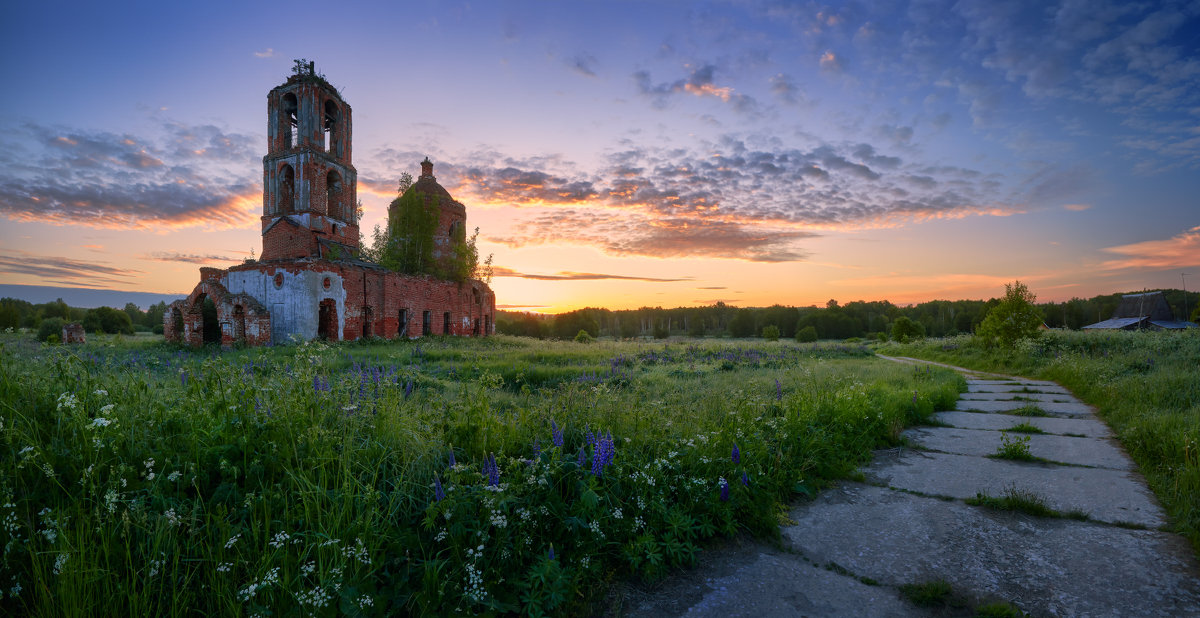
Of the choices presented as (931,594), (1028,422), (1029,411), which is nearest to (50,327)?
(931,594)

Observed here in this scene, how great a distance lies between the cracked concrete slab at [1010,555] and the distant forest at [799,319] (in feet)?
201

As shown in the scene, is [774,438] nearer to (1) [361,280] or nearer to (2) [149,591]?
(2) [149,591]

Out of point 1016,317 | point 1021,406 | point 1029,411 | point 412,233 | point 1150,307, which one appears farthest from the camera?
point 1150,307

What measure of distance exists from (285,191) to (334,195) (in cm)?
268

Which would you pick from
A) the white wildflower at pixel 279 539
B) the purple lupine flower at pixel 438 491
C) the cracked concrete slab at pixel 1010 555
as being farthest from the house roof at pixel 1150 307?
the white wildflower at pixel 279 539

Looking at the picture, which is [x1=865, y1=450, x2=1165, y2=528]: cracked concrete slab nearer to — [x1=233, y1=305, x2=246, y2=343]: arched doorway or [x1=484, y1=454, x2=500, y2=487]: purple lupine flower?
[x1=484, y1=454, x2=500, y2=487]: purple lupine flower

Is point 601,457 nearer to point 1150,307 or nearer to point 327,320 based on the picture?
point 327,320

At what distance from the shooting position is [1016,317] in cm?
1938

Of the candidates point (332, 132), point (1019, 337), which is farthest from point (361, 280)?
point (1019, 337)

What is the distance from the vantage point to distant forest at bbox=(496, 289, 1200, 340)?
69562mm

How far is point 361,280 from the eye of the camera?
26969mm

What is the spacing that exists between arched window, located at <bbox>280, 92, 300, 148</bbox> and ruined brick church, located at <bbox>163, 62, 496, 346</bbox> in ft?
0.20

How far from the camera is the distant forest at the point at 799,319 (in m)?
69.6

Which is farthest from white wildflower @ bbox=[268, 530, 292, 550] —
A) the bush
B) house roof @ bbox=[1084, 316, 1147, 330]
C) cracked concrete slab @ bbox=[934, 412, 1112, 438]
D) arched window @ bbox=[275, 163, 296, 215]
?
house roof @ bbox=[1084, 316, 1147, 330]
